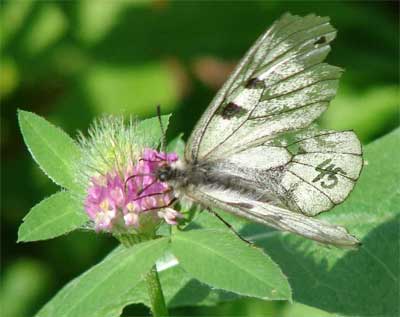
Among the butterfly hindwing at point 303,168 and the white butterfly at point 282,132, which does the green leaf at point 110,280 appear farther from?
the butterfly hindwing at point 303,168

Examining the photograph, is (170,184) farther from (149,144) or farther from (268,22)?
(268,22)

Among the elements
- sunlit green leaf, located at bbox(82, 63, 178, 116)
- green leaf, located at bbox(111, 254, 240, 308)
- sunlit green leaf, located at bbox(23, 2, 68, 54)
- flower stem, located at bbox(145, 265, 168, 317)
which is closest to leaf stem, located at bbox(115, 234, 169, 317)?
flower stem, located at bbox(145, 265, 168, 317)

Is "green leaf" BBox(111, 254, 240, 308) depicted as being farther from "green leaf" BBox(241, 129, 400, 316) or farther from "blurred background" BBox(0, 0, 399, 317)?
"blurred background" BBox(0, 0, 399, 317)

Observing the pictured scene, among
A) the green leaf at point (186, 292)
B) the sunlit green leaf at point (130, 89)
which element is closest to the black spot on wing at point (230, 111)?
the green leaf at point (186, 292)

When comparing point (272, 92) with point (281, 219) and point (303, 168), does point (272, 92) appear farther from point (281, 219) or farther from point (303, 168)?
point (281, 219)

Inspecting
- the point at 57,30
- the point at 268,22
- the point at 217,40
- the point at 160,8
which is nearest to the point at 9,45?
the point at 57,30

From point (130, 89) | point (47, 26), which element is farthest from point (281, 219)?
point (47, 26)
